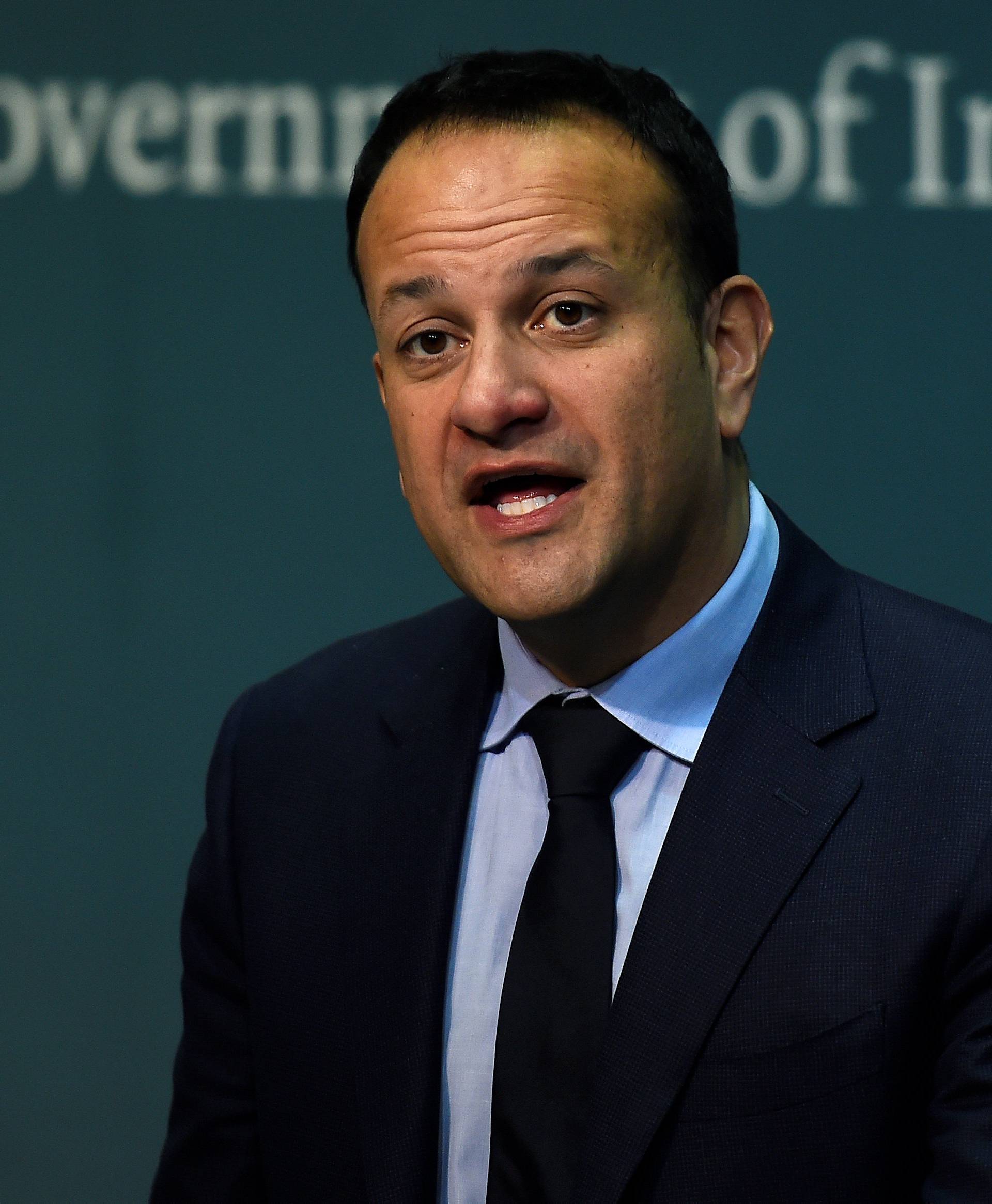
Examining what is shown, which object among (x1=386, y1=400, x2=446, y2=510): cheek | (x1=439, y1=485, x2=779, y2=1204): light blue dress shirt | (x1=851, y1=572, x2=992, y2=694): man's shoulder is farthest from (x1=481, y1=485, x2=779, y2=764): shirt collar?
(x1=386, y1=400, x2=446, y2=510): cheek

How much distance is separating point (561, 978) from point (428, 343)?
0.58 metres

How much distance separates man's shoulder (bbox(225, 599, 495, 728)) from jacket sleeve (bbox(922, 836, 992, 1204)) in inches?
22.8

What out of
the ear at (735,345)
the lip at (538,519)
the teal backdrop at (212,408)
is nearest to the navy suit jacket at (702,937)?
the ear at (735,345)

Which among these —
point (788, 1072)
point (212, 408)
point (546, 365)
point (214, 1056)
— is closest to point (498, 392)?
point (546, 365)

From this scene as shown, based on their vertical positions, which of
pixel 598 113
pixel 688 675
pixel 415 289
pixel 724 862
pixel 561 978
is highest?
pixel 598 113

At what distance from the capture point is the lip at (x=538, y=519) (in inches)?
53.0

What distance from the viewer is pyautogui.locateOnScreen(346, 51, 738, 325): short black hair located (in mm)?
1415

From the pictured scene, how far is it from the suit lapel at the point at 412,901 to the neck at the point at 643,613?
148 millimetres

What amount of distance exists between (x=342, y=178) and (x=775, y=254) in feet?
2.17

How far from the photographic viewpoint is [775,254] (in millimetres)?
2352

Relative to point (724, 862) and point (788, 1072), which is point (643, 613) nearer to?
point (724, 862)

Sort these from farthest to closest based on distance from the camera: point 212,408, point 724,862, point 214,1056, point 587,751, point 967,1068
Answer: point 212,408 → point 214,1056 → point 587,751 → point 724,862 → point 967,1068

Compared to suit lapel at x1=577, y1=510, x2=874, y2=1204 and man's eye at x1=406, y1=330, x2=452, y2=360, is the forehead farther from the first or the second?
suit lapel at x1=577, y1=510, x2=874, y2=1204

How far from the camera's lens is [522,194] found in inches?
53.7
